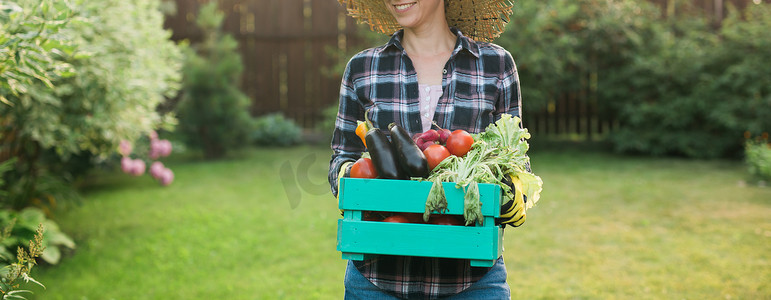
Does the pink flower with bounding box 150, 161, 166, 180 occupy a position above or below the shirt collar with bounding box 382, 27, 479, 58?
below

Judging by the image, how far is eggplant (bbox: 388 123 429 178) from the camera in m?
1.85

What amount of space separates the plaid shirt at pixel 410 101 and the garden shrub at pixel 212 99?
8339mm

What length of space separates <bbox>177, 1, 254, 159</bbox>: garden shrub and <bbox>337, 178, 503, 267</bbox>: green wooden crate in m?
8.82

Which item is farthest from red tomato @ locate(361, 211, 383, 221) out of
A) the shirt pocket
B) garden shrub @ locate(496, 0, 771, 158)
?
garden shrub @ locate(496, 0, 771, 158)

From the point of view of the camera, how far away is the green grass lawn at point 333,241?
4598 mm

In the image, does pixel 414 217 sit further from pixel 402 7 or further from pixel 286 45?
pixel 286 45

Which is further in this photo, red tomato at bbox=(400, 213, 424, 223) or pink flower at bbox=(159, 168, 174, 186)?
pink flower at bbox=(159, 168, 174, 186)

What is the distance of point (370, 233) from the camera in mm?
1833

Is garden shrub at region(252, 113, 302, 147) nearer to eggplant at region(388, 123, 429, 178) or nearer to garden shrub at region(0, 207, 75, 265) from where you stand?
garden shrub at region(0, 207, 75, 265)

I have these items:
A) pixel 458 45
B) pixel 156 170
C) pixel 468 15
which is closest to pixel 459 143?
pixel 458 45

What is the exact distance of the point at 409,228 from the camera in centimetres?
181

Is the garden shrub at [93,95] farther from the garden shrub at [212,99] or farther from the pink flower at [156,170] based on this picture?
the garden shrub at [212,99]

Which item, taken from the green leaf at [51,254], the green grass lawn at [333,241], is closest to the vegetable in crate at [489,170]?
the green grass lawn at [333,241]

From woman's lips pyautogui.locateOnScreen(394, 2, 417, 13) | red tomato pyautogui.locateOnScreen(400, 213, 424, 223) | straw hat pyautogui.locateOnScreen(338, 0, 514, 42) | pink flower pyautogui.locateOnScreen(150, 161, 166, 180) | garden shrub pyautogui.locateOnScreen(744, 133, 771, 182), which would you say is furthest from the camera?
pink flower pyautogui.locateOnScreen(150, 161, 166, 180)
